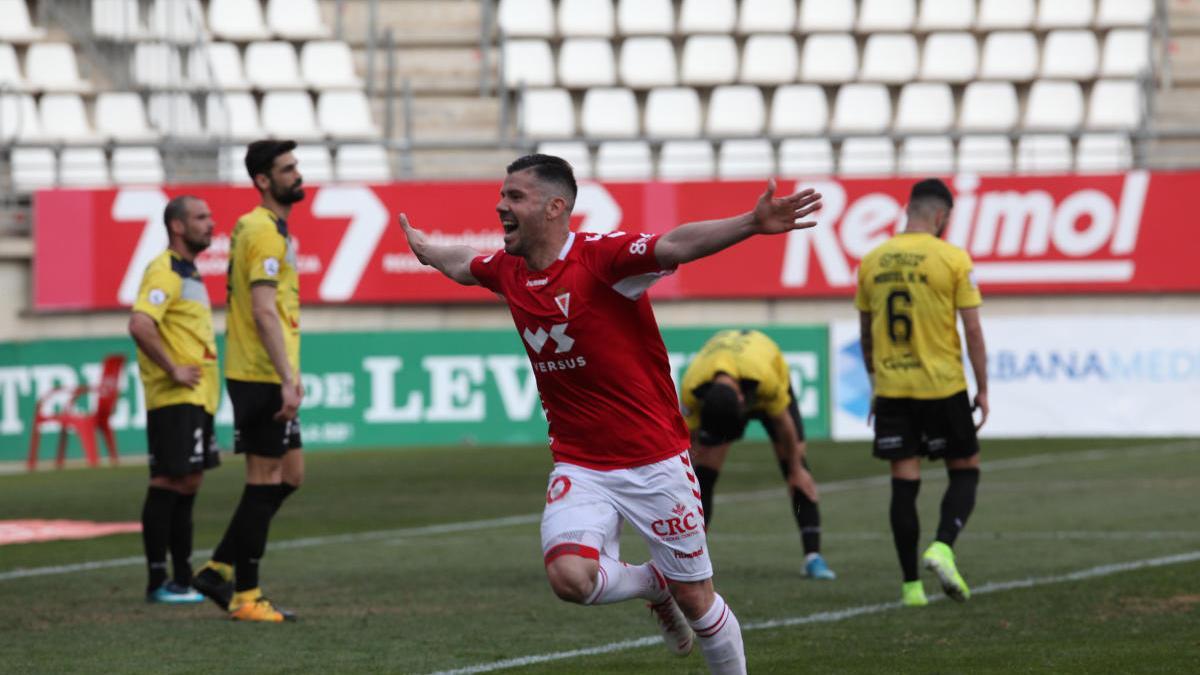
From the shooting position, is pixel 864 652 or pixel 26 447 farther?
pixel 26 447

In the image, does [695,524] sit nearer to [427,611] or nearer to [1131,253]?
[427,611]

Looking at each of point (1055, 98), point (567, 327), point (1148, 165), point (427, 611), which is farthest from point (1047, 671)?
point (1055, 98)

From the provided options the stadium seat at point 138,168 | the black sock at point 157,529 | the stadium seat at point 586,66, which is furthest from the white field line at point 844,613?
the stadium seat at point 586,66

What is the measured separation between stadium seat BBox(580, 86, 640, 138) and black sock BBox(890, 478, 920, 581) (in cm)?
1805

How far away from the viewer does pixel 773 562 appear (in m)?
11.2

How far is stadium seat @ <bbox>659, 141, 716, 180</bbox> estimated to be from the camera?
82.6 feet

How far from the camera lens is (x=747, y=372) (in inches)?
402

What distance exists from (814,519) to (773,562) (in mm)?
800

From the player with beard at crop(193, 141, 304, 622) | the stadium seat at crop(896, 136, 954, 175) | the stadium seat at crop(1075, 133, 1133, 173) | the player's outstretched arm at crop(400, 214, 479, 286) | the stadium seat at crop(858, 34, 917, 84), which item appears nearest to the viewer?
the player's outstretched arm at crop(400, 214, 479, 286)

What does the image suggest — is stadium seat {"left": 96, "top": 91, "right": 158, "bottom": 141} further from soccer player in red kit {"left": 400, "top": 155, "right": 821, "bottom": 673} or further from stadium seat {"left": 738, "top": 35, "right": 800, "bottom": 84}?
soccer player in red kit {"left": 400, "top": 155, "right": 821, "bottom": 673}

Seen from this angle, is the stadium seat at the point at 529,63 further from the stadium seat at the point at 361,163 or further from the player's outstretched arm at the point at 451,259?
the player's outstretched arm at the point at 451,259

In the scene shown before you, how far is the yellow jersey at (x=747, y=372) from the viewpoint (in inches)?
403

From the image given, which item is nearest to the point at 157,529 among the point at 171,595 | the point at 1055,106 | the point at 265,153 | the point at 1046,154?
the point at 171,595

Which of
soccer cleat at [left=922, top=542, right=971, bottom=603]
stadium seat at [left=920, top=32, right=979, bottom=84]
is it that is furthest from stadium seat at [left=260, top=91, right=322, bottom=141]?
soccer cleat at [left=922, top=542, right=971, bottom=603]
